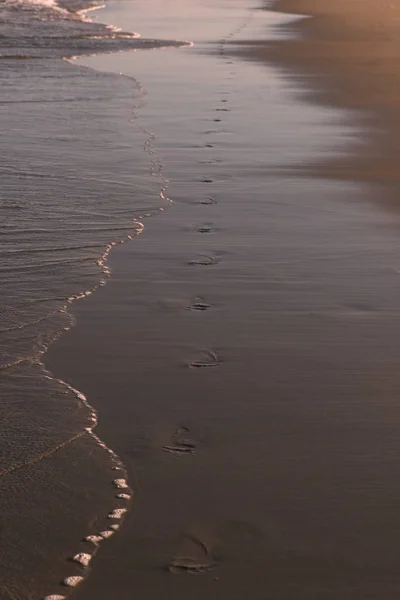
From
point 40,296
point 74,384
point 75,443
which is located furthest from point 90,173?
point 75,443

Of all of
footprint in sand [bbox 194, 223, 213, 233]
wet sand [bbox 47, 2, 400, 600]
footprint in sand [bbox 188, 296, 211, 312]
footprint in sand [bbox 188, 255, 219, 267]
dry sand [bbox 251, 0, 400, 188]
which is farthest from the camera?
dry sand [bbox 251, 0, 400, 188]

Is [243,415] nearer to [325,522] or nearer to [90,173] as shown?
[325,522]

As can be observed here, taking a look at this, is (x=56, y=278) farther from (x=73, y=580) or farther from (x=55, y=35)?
(x=55, y=35)

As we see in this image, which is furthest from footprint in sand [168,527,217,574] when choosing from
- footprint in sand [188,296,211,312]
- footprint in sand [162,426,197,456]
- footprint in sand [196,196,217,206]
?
footprint in sand [196,196,217,206]

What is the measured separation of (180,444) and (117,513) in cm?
50

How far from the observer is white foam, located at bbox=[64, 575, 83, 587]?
287 cm

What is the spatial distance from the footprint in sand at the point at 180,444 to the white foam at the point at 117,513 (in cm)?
40

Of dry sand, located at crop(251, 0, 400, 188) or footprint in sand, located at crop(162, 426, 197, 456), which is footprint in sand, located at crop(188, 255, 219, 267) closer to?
dry sand, located at crop(251, 0, 400, 188)

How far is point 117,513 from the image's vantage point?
3.24m

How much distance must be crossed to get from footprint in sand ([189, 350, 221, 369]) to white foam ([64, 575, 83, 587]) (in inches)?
62.2

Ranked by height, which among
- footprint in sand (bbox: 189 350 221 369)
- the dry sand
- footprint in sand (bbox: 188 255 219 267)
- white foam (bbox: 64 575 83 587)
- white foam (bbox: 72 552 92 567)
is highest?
the dry sand

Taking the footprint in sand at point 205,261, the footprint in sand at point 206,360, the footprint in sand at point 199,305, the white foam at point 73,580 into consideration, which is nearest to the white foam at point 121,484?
the white foam at point 73,580

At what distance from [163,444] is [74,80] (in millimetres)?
10858

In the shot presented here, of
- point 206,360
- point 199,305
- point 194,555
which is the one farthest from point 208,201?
point 194,555
